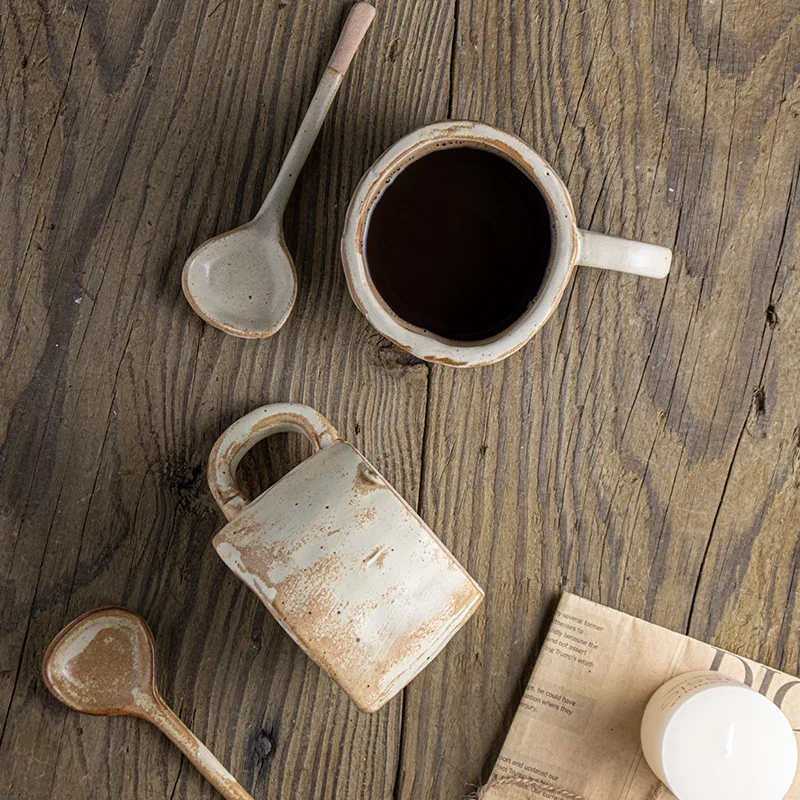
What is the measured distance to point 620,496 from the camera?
81 cm

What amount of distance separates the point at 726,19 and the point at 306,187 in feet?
1.47

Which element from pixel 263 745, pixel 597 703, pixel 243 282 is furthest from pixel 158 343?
pixel 597 703

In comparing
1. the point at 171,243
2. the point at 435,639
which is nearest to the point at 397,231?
the point at 171,243

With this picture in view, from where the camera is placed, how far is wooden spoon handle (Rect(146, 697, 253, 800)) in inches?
30.5

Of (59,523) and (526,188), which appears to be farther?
(59,523)

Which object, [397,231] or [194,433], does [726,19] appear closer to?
[397,231]

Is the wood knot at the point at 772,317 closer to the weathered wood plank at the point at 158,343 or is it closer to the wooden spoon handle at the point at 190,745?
the weathered wood plank at the point at 158,343

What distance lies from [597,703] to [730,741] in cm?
13

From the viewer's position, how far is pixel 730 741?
0.73 metres

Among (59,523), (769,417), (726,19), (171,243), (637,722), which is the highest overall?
(726,19)

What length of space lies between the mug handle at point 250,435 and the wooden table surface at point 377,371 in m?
0.05

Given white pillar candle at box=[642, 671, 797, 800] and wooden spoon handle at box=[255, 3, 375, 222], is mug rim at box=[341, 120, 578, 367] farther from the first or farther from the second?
white pillar candle at box=[642, 671, 797, 800]

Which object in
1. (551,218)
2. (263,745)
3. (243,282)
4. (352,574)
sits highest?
(551,218)

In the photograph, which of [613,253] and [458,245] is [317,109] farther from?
[613,253]
